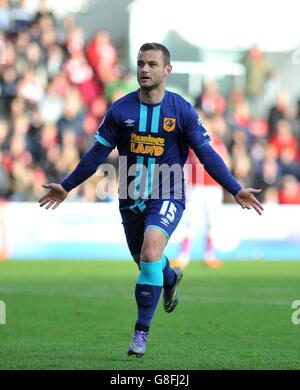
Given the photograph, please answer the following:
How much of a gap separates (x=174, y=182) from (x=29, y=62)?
41.5 feet

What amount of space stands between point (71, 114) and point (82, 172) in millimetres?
11926

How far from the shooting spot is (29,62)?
2072cm

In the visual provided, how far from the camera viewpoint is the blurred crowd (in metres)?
19.5

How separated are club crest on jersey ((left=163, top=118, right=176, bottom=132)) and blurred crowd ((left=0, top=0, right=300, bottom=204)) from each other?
10.5 m

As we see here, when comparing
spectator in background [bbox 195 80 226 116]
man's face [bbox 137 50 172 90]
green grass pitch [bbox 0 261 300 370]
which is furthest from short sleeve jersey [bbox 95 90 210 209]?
spectator in background [bbox 195 80 226 116]

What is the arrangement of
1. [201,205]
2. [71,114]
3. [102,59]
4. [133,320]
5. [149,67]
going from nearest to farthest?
[149,67], [133,320], [201,205], [71,114], [102,59]

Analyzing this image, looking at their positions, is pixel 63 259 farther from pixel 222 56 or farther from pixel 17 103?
pixel 222 56

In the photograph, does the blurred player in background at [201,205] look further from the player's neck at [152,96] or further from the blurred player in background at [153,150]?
the player's neck at [152,96]

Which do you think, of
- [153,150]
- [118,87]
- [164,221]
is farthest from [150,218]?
[118,87]

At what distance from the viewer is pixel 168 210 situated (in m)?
8.40

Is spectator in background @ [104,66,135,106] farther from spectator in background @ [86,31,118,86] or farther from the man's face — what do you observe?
the man's face

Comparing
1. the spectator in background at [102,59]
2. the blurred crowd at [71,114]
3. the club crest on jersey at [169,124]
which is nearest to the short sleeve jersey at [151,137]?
the club crest on jersey at [169,124]

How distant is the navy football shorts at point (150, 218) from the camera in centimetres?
830

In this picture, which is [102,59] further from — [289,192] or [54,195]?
[54,195]
